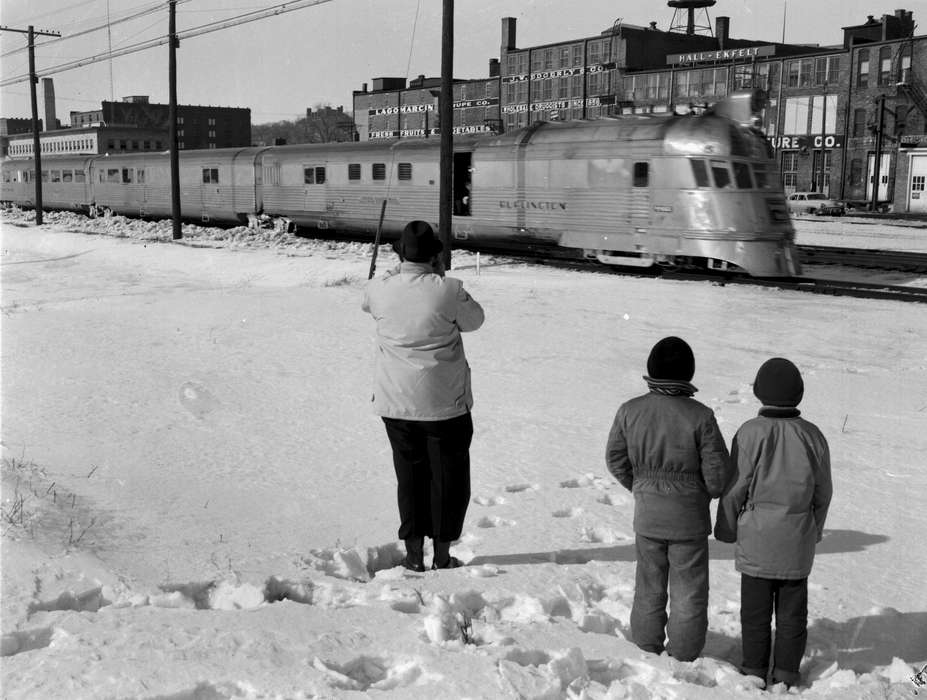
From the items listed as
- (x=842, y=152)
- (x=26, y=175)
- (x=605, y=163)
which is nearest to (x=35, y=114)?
(x=26, y=175)

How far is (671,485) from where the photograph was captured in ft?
13.4

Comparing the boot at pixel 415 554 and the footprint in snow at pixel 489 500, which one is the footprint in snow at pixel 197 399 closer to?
the footprint in snow at pixel 489 500

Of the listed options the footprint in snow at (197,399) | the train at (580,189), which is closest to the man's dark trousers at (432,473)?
the footprint in snow at (197,399)

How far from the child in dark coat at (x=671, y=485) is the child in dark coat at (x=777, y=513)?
0.37ft

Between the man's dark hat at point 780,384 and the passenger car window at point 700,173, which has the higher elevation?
the passenger car window at point 700,173

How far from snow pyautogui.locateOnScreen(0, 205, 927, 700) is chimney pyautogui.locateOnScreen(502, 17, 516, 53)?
73057mm

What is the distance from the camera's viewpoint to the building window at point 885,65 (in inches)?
2292

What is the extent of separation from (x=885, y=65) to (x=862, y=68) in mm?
1667

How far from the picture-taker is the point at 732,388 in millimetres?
9672

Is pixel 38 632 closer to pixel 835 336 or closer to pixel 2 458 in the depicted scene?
pixel 2 458

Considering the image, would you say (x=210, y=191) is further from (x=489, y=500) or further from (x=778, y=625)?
(x=778, y=625)

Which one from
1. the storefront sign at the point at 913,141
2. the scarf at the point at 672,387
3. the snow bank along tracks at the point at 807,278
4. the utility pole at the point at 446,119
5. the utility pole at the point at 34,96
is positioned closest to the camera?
the scarf at the point at 672,387

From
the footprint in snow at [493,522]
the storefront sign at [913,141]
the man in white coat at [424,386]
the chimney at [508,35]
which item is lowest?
the footprint in snow at [493,522]

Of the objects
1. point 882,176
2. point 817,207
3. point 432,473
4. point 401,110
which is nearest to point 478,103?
point 401,110
